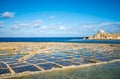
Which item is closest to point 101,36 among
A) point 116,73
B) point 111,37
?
point 111,37

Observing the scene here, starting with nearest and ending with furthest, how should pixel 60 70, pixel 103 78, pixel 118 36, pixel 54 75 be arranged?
pixel 103 78
pixel 54 75
pixel 60 70
pixel 118 36

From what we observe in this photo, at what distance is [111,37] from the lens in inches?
5497

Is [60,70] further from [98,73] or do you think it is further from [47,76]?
[98,73]

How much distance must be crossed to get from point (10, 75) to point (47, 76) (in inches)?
122

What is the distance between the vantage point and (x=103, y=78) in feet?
37.1

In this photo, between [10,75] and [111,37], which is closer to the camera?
[10,75]

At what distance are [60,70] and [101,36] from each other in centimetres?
14408

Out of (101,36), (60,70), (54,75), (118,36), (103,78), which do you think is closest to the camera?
(103,78)

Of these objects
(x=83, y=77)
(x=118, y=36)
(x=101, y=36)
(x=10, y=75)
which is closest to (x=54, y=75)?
(x=83, y=77)

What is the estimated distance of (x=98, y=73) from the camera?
12594 mm

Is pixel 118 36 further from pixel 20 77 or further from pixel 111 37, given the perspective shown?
pixel 20 77

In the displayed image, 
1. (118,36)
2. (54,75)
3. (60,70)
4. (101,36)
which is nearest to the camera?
(54,75)

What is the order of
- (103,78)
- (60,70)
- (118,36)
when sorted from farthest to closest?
(118,36), (60,70), (103,78)

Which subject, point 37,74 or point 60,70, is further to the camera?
point 60,70
